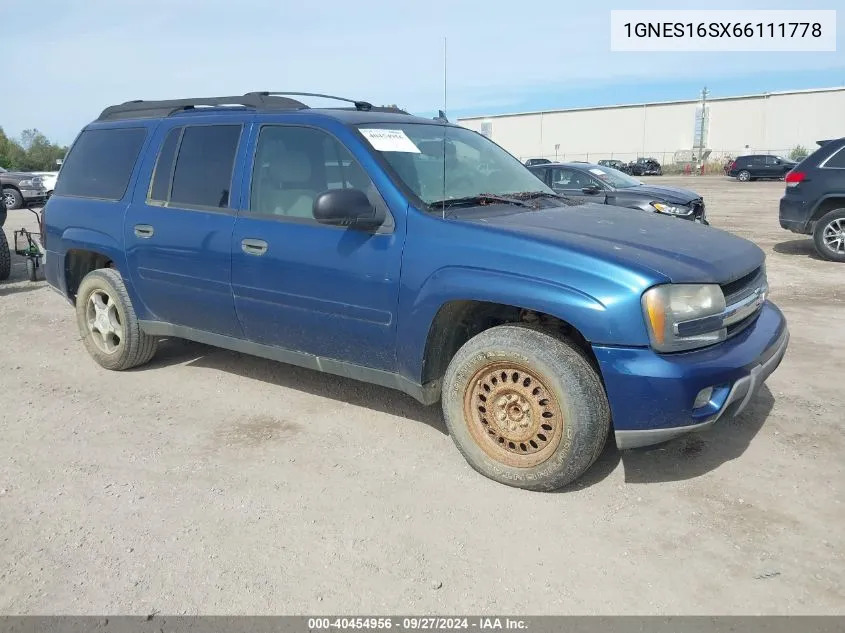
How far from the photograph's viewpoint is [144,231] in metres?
4.77

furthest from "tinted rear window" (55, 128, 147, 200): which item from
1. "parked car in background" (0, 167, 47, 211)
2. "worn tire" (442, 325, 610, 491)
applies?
"parked car in background" (0, 167, 47, 211)

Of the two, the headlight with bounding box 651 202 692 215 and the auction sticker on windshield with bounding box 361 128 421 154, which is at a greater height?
the auction sticker on windshield with bounding box 361 128 421 154

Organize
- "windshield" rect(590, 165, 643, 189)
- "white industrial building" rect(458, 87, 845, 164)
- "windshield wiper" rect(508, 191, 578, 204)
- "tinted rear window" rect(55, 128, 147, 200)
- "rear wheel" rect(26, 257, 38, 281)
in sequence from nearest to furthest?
"windshield wiper" rect(508, 191, 578, 204)
"tinted rear window" rect(55, 128, 147, 200)
"rear wheel" rect(26, 257, 38, 281)
"windshield" rect(590, 165, 643, 189)
"white industrial building" rect(458, 87, 845, 164)

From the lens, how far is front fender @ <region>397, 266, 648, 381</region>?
3.02 meters

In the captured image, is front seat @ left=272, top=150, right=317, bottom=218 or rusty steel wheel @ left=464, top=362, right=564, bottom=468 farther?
front seat @ left=272, top=150, right=317, bottom=218

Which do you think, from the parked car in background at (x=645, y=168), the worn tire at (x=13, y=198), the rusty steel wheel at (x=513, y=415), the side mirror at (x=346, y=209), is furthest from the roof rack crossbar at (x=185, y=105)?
the parked car in background at (x=645, y=168)

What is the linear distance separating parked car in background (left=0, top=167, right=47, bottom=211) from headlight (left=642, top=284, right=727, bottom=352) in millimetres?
21473

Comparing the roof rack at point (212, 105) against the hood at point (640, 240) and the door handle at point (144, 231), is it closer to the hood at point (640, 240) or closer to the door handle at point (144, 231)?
the door handle at point (144, 231)

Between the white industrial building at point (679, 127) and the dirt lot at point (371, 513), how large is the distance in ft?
188

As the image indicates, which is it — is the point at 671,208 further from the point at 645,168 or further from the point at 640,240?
the point at 645,168

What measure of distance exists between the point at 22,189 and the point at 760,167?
34.7 meters

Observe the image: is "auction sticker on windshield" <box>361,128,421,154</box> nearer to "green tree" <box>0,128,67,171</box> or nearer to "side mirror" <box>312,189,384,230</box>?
"side mirror" <box>312,189,384,230</box>

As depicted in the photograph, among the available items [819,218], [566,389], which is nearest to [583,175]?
[819,218]

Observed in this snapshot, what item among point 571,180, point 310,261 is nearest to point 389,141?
point 310,261
